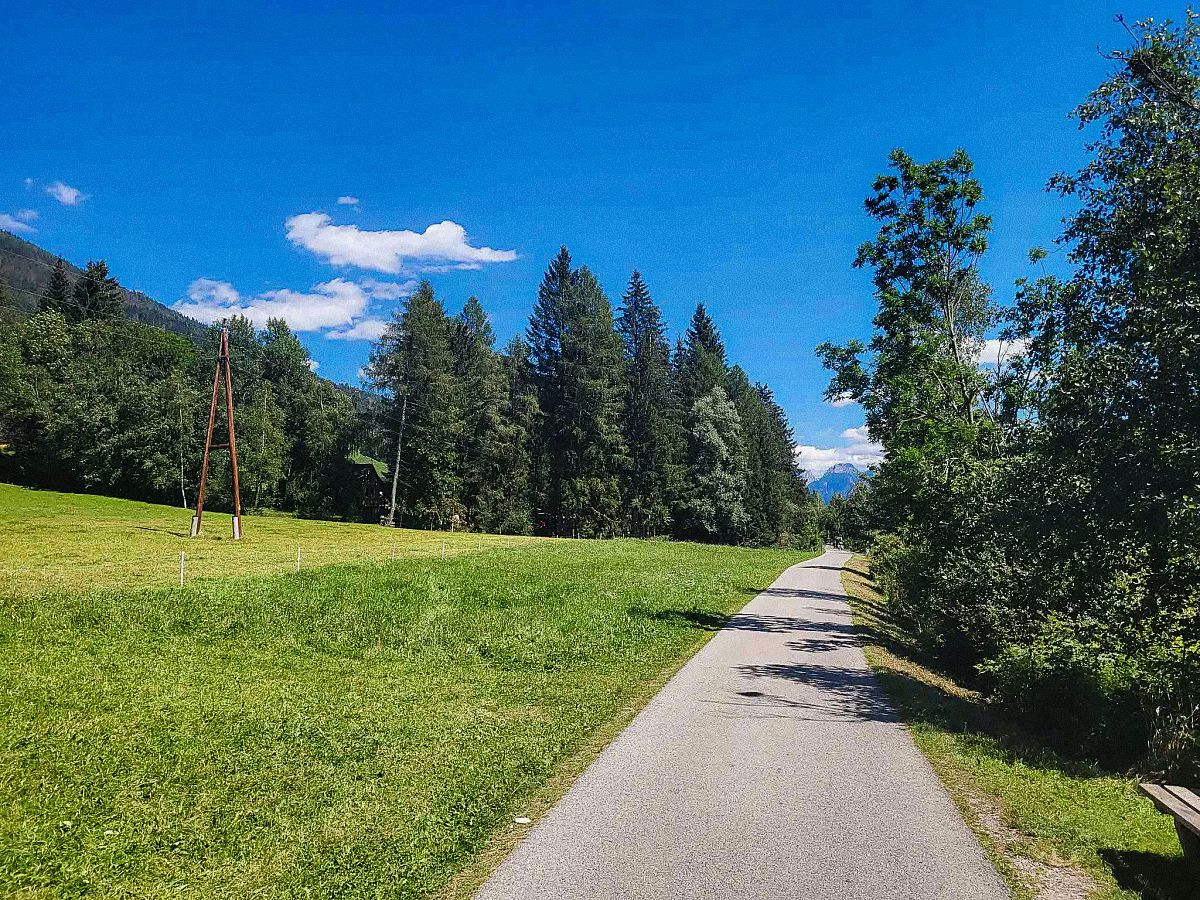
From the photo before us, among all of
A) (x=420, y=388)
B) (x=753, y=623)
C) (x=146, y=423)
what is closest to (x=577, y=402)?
(x=420, y=388)

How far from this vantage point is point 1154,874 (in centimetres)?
485

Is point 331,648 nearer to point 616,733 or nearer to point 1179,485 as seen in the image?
point 616,733

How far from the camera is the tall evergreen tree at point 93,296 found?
73.4 m

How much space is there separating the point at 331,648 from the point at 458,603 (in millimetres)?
4398

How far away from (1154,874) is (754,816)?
A: 2.83m

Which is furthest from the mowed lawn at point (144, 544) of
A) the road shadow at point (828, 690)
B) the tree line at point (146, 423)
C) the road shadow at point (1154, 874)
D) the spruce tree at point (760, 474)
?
the spruce tree at point (760, 474)

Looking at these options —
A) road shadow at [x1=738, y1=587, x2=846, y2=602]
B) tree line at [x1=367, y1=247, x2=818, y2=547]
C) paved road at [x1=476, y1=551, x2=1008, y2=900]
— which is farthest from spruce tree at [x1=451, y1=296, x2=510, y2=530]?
paved road at [x1=476, y1=551, x2=1008, y2=900]

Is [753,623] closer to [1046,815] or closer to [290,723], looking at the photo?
[1046,815]

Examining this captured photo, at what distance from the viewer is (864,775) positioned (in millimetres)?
6570

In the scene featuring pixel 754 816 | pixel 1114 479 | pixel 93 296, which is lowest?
pixel 754 816

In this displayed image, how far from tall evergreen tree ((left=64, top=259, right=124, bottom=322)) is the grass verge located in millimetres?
Answer: 90704

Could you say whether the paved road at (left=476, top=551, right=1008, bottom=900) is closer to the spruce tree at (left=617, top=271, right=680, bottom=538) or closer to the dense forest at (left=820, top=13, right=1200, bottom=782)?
the dense forest at (left=820, top=13, right=1200, bottom=782)

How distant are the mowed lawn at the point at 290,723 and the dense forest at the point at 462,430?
35.6 m

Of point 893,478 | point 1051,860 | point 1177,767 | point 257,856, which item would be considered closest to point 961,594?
point 893,478
